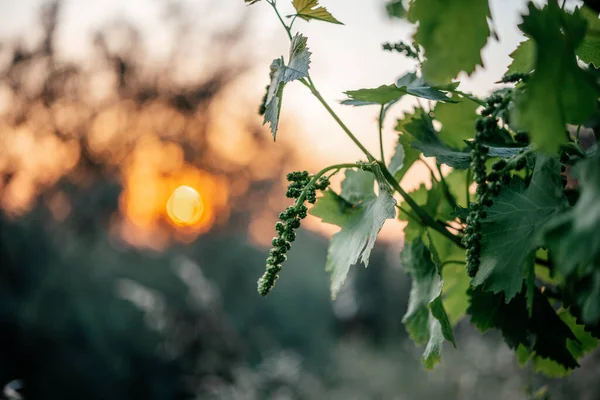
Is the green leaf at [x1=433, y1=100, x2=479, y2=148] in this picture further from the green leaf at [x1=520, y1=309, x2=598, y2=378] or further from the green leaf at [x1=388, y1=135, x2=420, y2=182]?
the green leaf at [x1=520, y1=309, x2=598, y2=378]

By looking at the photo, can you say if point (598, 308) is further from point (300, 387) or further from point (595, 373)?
point (300, 387)

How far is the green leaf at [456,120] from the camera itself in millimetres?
1007

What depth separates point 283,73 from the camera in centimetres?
80

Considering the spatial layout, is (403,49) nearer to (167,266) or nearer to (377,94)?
(377,94)

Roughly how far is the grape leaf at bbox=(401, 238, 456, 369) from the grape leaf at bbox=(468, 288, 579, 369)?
0.07 metres

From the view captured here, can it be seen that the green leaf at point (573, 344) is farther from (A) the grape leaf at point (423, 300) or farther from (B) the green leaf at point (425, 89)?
(B) the green leaf at point (425, 89)

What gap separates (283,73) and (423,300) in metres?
0.46

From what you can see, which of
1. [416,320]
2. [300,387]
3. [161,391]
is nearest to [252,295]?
[300,387]

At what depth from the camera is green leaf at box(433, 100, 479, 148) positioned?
1007 mm

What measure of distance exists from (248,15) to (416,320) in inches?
424

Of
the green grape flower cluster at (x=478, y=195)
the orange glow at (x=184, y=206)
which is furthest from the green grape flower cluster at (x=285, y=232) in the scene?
the orange glow at (x=184, y=206)

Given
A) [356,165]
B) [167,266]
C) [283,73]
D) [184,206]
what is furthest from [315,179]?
[184,206]

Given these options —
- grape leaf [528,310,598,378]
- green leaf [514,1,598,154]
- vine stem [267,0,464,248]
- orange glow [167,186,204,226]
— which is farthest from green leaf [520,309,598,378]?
orange glow [167,186,204,226]

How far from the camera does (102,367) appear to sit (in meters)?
5.07
